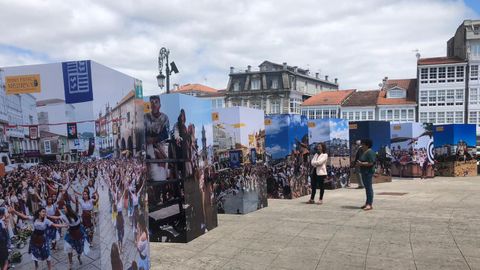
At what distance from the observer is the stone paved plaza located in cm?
558

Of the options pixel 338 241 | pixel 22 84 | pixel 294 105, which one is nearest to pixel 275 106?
pixel 294 105

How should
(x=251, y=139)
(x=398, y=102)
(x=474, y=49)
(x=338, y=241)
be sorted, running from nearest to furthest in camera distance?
1. (x=338, y=241)
2. (x=251, y=139)
3. (x=474, y=49)
4. (x=398, y=102)

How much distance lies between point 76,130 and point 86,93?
357mm

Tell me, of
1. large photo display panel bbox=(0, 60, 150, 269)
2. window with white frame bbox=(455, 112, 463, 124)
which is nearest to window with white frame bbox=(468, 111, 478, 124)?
window with white frame bbox=(455, 112, 463, 124)

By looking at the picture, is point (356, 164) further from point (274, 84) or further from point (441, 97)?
point (274, 84)

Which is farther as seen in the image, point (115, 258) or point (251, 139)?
point (251, 139)

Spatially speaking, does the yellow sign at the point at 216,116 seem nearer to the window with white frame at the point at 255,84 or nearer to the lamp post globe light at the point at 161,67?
the lamp post globe light at the point at 161,67

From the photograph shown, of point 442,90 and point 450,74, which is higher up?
point 450,74

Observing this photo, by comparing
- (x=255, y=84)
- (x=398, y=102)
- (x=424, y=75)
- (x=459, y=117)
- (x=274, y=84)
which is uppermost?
(x=255, y=84)

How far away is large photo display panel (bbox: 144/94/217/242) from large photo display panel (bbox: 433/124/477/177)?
1758 centimetres

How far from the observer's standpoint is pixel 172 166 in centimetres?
671

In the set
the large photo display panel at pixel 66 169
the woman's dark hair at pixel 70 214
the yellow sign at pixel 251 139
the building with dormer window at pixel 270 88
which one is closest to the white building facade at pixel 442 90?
the building with dormer window at pixel 270 88

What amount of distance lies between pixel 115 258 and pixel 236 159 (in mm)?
5503

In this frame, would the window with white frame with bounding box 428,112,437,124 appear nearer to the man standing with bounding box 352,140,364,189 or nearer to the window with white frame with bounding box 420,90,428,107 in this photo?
the window with white frame with bounding box 420,90,428,107
